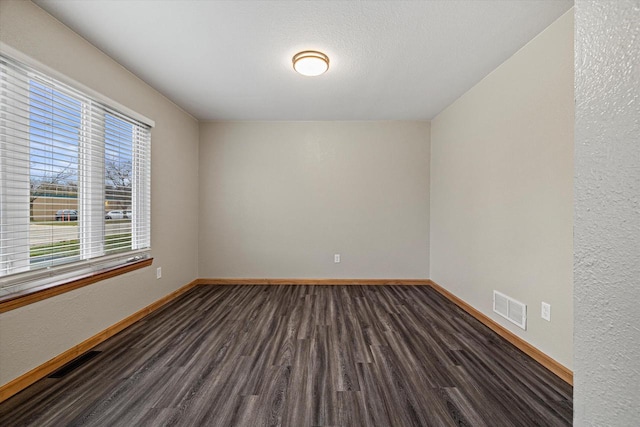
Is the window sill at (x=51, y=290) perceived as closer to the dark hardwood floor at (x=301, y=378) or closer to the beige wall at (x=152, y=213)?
the beige wall at (x=152, y=213)

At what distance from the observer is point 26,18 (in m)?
1.61

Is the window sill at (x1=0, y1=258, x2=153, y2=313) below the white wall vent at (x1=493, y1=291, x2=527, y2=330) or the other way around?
the other way around

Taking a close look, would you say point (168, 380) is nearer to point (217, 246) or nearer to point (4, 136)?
point (4, 136)

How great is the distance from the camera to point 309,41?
197 cm

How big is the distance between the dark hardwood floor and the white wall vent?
0.72 ft

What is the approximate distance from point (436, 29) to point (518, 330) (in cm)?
247

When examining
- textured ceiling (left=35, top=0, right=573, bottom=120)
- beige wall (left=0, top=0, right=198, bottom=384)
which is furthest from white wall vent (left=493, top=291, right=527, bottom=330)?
beige wall (left=0, top=0, right=198, bottom=384)

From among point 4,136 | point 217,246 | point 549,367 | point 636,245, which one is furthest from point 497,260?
point 4,136

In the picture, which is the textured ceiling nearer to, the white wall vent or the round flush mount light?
the round flush mount light

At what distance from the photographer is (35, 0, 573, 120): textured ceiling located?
1.67 metres

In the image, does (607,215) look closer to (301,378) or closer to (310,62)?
(301,378)

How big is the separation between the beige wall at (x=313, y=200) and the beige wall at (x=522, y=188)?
2.54 feet

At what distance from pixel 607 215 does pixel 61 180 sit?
2820 millimetres

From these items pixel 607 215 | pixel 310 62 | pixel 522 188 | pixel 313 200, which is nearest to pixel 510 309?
pixel 522 188
